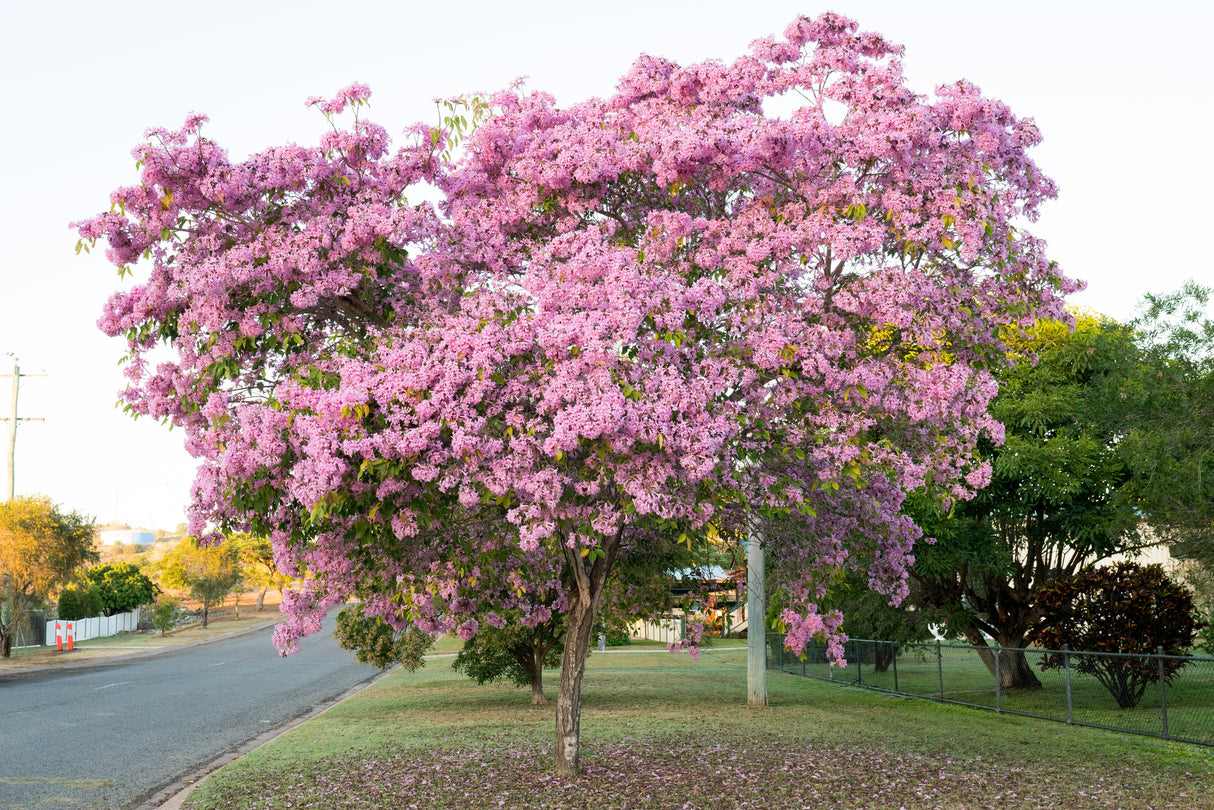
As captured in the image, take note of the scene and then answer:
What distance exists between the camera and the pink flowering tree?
340 inches

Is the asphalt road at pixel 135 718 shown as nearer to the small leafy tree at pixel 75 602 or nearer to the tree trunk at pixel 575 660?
the tree trunk at pixel 575 660

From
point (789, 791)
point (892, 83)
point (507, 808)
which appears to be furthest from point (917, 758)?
point (892, 83)

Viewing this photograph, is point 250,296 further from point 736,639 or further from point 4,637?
point 736,639

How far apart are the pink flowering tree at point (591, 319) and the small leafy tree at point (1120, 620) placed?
1017 centimetres

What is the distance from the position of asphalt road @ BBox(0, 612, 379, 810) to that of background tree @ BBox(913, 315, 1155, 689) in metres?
13.6

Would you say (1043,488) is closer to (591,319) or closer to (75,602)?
(591,319)

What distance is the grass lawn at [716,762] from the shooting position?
1045 centimetres

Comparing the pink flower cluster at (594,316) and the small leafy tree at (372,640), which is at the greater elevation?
the pink flower cluster at (594,316)

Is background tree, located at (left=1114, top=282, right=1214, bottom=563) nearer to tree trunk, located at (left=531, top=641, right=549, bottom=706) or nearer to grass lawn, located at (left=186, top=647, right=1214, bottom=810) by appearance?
grass lawn, located at (left=186, top=647, right=1214, bottom=810)

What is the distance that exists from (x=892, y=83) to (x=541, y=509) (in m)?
5.56

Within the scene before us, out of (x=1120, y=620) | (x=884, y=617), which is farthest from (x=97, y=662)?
(x=1120, y=620)

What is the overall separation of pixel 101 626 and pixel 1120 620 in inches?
2469

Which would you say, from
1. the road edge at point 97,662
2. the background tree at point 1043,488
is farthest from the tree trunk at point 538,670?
the road edge at point 97,662

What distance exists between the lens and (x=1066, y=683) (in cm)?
1936
